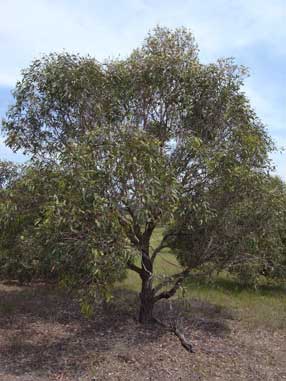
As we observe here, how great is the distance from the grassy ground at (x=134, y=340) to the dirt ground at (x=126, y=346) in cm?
1

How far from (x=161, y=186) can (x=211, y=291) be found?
24.1 ft

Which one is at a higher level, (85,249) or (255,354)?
(85,249)

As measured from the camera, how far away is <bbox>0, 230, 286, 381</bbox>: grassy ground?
6180 millimetres

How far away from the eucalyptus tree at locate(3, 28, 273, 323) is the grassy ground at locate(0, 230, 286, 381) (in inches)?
35.3

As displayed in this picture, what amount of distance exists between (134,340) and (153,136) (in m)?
3.25

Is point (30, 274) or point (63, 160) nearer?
point (63, 160)

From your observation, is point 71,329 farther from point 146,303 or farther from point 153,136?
point 153,136

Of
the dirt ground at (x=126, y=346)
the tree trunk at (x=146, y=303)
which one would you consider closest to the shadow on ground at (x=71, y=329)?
the dirt ground at (x=126, y=346)

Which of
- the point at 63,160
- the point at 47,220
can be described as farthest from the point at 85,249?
the point at 63,160

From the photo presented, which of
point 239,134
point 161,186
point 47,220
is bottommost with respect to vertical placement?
point 47,220

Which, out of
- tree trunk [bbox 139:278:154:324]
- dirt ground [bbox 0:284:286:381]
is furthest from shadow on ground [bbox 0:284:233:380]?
tree trunk [bbox 139:278:154:324]

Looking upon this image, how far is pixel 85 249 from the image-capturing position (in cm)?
525

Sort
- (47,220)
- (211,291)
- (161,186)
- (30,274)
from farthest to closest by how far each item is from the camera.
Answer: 1. (211,291)
2. (30,274)
3. (161,186)
4. (47,220)

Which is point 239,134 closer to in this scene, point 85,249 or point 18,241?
point 85,249
